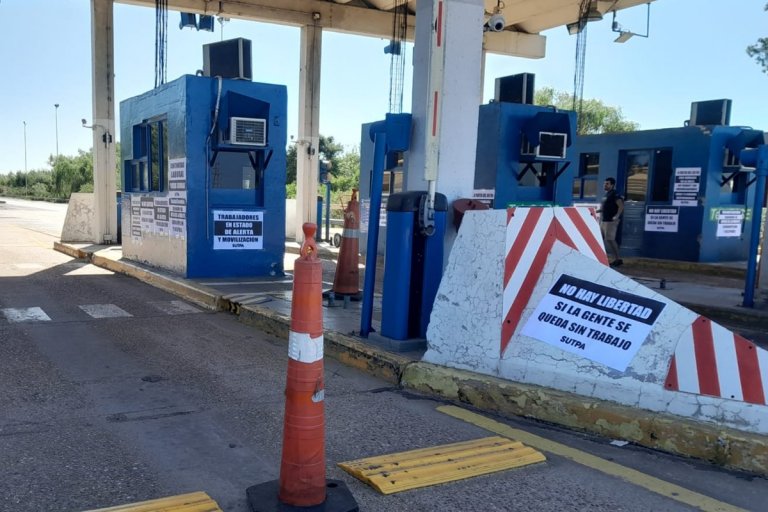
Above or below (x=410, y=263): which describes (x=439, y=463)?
below

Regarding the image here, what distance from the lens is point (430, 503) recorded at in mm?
3289

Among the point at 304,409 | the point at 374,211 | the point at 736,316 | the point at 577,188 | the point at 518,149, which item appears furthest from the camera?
the point at 577,188

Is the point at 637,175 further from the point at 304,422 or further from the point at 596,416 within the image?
the point at 304,422

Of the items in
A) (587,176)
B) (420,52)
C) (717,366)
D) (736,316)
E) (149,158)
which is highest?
(420,52)

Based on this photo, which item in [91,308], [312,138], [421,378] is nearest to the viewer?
[421,378]

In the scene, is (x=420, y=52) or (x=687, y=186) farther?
(x=687, y=186)

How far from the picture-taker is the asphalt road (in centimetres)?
337

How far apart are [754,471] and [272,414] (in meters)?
3.11

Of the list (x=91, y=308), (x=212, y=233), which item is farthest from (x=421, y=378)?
(x=212, y=233)

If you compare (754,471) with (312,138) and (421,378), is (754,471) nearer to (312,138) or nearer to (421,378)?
(421,378)

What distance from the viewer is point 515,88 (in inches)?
474

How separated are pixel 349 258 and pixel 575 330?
411 centimetres

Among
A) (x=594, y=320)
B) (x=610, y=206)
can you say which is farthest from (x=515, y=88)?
(x=594, y=320)

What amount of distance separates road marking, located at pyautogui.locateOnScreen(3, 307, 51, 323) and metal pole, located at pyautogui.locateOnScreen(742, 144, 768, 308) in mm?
8947
